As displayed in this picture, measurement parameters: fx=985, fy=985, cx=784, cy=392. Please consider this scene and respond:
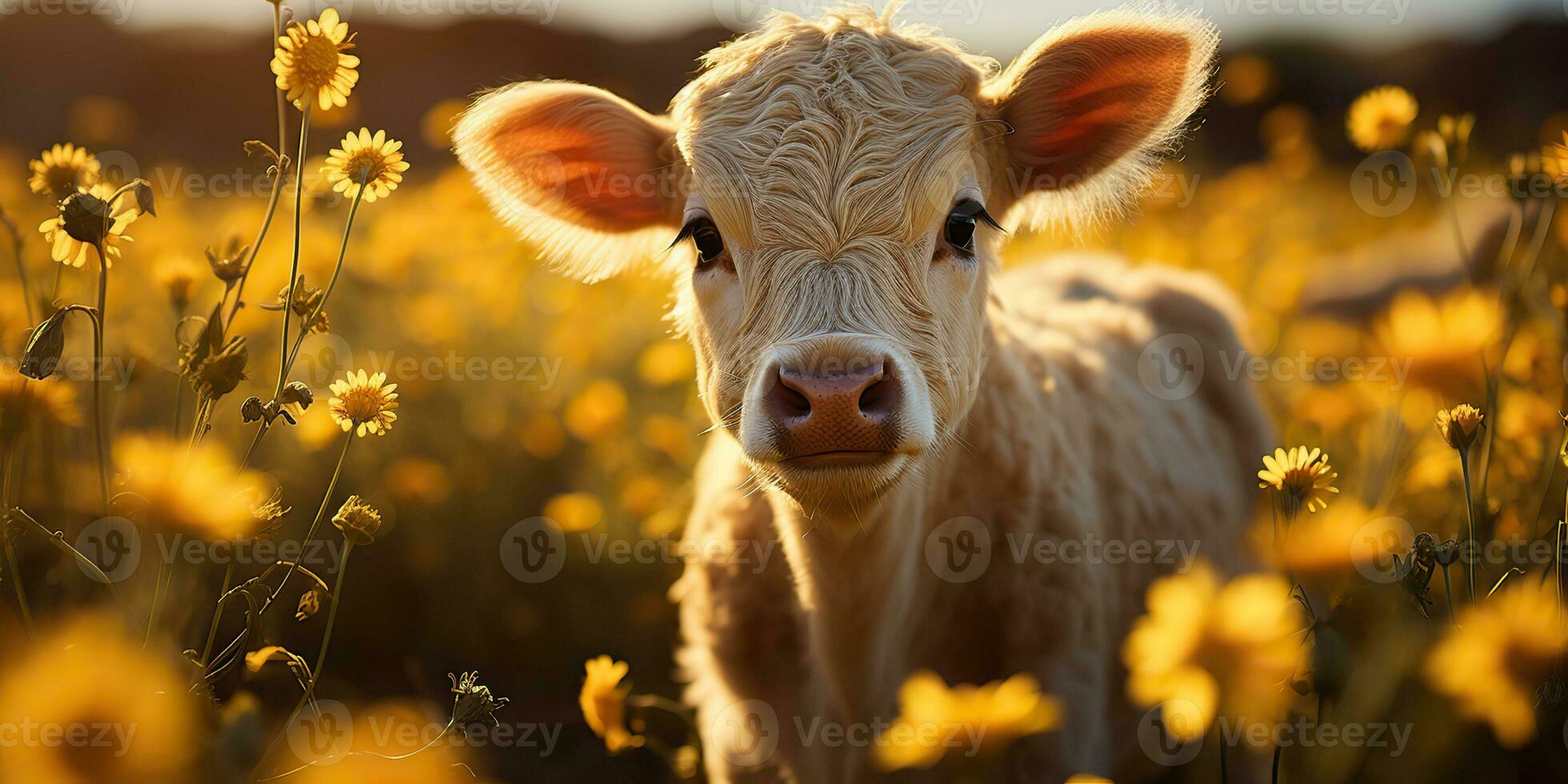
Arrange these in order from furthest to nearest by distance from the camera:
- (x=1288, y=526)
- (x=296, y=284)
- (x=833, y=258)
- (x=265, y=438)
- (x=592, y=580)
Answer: (x=265, y=438)
(x=592, y=580)
(x=833, y=258)
(x=296, y=284)
(x=1288, y=526)

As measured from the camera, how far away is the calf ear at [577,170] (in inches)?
116

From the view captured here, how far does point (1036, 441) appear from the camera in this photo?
300cm

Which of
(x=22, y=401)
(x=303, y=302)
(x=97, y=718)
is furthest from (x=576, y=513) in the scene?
(x=97, y=718)

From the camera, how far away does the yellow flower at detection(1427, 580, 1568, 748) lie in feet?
5.01

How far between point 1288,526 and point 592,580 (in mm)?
3144

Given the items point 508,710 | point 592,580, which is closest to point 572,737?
point 508,710

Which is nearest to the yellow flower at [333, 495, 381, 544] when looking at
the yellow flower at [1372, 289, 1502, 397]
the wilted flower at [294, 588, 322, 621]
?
the wilted flower at [294, 588, 322, 621]

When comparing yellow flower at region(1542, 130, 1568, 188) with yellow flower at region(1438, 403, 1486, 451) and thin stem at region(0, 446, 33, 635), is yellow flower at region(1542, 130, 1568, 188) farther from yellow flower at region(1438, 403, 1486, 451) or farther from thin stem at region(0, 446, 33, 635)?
thin stem at region(0, 446, 33, 635)

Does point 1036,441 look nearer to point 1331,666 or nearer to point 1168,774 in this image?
point 1168,774

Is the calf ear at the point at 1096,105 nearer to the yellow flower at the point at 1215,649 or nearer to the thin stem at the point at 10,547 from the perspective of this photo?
the yellow flower at the point at 1215,649

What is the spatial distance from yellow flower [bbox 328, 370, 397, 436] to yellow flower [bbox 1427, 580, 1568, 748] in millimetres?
1936

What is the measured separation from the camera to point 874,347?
2.10 metres

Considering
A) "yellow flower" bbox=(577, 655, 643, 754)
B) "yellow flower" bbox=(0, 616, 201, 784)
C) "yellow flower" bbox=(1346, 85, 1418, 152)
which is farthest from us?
"yellow flower" bbox=(1346, 85, 1418, 152)

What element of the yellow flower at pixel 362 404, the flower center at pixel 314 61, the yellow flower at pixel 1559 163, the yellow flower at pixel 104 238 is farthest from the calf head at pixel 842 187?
the yellow flower at pixel 104 238
